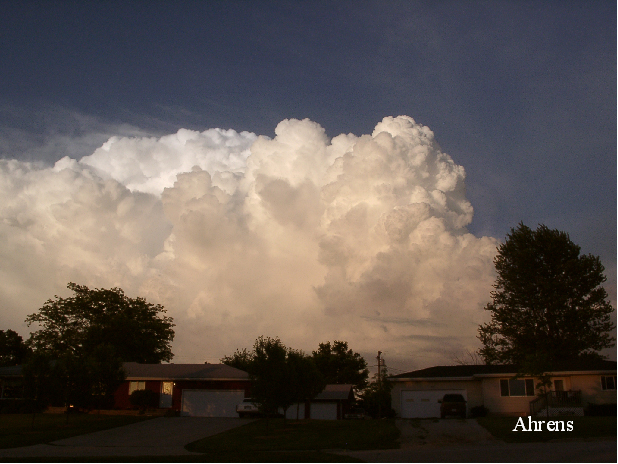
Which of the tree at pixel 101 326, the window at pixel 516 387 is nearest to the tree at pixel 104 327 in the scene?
the tree at pixel 101 326

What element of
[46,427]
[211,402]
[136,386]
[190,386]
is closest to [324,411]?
[211,402]

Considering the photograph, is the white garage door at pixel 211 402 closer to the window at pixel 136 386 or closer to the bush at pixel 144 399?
the bush at pixel 144 399

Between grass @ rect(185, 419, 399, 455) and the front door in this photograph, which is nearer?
grass @ rect(185, 419, 399, 455)

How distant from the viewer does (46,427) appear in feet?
91.9

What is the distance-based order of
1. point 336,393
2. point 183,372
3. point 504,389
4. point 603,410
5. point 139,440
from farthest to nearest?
1. point 336,393
2. point 183,372
3. point 504,389
4. point 603,410
5. point 139,440

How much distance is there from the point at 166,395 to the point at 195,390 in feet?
7.65

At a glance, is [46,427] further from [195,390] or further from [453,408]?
[453,408]

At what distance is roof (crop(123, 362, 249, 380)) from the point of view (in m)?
37.7

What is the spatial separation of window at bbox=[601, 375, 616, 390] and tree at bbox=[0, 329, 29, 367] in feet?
217

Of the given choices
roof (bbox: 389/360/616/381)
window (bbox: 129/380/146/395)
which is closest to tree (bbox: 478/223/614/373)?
roof (bbox: 389/360/616/381)

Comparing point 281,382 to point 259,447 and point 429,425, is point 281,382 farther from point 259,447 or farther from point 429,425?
point 429,425

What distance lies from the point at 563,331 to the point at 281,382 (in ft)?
90.1

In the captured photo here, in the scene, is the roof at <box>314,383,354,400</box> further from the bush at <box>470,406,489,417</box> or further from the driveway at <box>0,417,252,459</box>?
the driveway at <box>0,417,252,459</box>

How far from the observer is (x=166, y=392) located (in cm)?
3853
